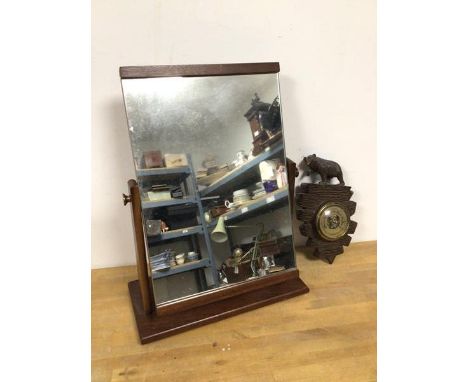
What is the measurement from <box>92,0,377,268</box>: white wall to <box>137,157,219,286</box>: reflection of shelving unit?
0.25 metres

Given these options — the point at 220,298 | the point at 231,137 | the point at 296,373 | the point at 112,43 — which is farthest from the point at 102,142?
the point at 296,373

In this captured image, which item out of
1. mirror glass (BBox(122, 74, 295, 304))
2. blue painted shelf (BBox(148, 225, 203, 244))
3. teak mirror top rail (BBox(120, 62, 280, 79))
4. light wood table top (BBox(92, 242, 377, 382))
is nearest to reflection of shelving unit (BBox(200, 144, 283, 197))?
mirror glass (BBox(122, 74, 295, 304))

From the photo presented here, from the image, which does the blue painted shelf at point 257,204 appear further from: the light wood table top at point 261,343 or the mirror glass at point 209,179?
the light wood table top at point 261,343

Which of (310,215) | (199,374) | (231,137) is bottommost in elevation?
(199,374)

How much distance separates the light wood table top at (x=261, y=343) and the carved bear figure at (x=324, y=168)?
0.36 metres

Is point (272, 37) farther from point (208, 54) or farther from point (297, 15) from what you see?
point (208, 54)

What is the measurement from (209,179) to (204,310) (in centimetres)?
38

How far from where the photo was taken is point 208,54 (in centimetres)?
109

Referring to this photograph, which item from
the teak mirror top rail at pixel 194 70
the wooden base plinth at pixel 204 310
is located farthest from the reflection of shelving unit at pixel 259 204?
the teak mirror top rail at pixel 194 70

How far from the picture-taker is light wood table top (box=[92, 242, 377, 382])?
76 cm

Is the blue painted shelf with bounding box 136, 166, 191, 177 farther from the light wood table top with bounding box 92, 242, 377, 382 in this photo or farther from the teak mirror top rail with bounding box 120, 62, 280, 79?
the light wood table top with bounding box 92, 242, 377, 382

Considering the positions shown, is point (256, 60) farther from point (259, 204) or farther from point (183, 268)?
point (183, 268)

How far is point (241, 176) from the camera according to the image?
1.03 m

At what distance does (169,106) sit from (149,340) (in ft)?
2.03
